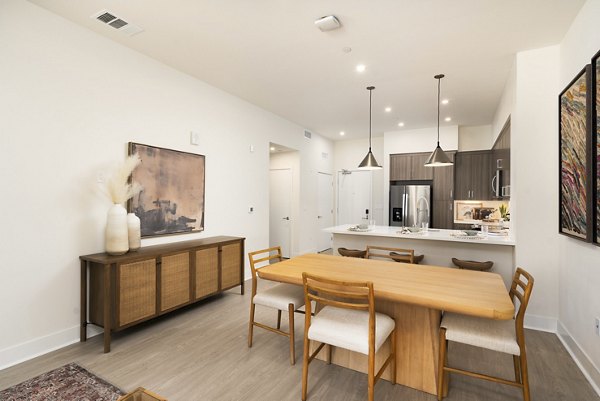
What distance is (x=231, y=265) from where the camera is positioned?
4109 millimetres

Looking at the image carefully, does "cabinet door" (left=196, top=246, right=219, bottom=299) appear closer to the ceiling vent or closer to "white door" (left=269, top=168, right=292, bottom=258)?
the ceiling vent

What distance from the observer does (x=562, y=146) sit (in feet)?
9.30

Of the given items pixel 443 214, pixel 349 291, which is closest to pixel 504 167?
pixel 443 214

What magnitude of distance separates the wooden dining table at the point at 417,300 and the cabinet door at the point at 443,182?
4.30 meters

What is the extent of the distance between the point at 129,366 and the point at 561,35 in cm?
505

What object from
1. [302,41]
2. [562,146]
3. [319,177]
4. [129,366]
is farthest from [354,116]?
[129,366]

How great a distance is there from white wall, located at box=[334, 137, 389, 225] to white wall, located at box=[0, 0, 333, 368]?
5.12 meters

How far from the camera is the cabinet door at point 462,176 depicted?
20.1 ft

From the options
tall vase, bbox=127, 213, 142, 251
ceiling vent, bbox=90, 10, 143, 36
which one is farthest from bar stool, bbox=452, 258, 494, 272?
ceiling vent, bbox=90, 10, 143, 36

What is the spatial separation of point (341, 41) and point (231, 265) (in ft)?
10.1

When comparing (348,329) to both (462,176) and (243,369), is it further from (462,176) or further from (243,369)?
(462,176)

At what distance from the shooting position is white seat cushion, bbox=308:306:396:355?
190cm

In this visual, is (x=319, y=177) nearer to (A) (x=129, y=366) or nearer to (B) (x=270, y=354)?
(B) (x=270, y=354)

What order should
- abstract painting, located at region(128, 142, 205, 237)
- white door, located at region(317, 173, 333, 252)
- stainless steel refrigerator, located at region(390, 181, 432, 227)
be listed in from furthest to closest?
white door, located at region(317, 173, 333, 252)
stainless steel refrigerator, located at region(390, 181, 432, 227)
abstract painting, located at region(128, 142, 205, 237)
